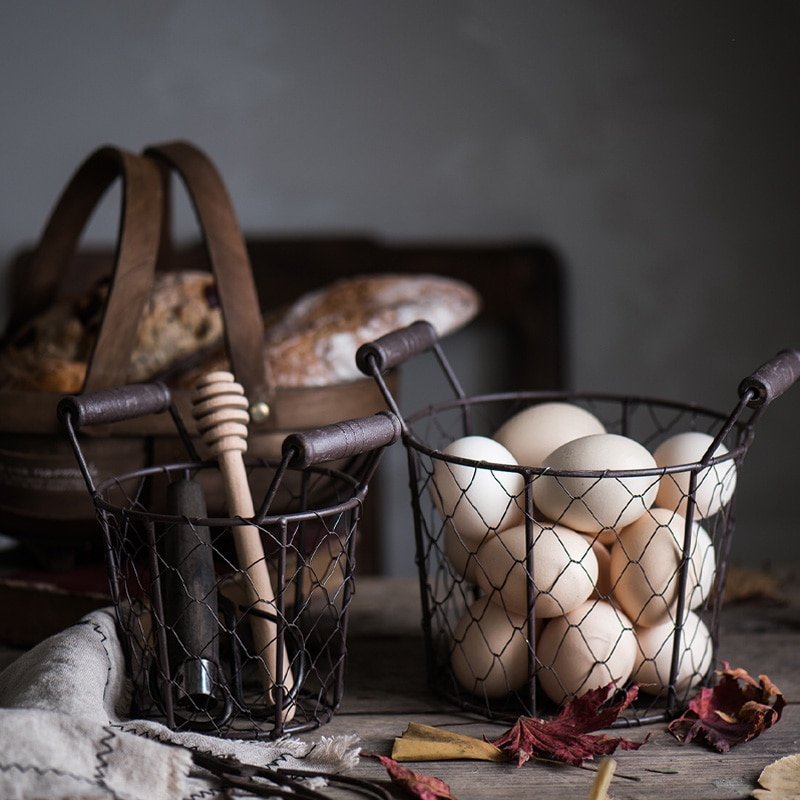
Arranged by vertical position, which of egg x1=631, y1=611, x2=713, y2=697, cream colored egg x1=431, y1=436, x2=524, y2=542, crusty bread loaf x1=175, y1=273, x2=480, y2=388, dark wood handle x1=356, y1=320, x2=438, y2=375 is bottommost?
egg x1=631, y1=611, x2=713, y2=697

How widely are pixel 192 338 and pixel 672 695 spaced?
0.65 meters

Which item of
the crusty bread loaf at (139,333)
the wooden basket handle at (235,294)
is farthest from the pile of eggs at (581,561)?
the crusty bread loaf at (139,333)

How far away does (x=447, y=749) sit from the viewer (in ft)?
2.44

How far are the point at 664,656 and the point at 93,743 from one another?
0.42 metres

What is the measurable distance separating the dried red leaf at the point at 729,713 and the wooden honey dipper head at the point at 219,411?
0.39 metres

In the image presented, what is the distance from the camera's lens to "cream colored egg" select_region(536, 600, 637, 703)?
2.54 feet

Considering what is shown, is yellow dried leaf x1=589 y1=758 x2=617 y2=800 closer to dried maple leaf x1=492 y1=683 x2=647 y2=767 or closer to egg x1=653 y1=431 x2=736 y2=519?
dried maple leaf x1=492 y1=683 x2=647 y2=767

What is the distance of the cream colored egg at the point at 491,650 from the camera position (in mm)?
800

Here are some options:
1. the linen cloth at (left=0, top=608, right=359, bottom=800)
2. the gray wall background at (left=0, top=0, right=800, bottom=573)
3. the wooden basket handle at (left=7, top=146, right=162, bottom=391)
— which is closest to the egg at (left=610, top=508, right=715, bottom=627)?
the linen cloth at (left=0, top=608, right=359, bottom=800)

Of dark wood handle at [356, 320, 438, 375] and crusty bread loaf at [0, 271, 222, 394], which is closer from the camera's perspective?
dark wood handle at [356, 320, 438, 375]

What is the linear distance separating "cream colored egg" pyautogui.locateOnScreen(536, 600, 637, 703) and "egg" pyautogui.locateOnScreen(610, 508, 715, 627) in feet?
0.06

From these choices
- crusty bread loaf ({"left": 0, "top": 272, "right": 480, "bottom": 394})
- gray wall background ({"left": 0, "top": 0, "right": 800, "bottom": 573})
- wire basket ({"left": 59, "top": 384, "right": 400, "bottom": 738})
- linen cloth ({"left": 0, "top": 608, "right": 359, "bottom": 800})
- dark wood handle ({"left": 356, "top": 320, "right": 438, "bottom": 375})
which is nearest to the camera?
linen cloth ({"left": 0, "top": 608, "right": 359, "bottom": 800})

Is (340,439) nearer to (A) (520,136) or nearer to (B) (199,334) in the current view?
(B) (199,334)

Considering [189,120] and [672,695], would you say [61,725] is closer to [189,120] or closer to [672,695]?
[672,695]
